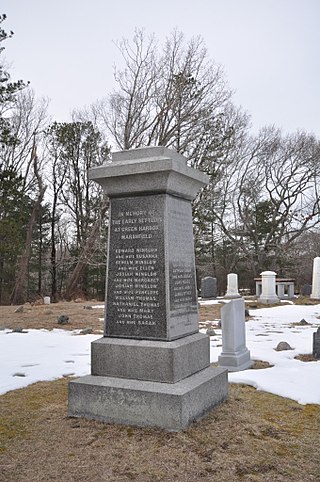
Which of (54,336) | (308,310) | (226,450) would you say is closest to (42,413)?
(226,450)

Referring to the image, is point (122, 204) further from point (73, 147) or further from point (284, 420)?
point (73, 147)

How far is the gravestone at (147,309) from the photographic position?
12.7ft

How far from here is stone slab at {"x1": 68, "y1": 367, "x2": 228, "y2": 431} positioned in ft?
11.9

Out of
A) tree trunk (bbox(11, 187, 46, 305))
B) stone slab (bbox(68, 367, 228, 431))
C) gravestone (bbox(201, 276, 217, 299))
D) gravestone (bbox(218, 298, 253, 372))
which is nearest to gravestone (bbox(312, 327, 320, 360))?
gravestone (bbox(218, 298, 253, 372))

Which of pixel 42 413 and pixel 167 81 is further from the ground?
pixel 167 81

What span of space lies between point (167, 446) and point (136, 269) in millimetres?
1589

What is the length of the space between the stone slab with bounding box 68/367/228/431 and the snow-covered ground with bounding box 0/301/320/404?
137 cm

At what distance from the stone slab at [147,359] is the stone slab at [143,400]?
0.07m

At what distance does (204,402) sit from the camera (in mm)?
4016

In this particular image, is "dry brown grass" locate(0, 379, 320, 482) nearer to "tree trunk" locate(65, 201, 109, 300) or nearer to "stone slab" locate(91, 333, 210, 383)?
"stone slab" locate(91, 333, 210, 383)

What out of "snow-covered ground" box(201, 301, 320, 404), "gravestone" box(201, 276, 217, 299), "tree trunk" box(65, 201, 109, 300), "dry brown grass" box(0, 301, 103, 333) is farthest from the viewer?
"tree trunk" box(65, 201, 109, 300)

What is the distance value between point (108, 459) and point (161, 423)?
656 mm

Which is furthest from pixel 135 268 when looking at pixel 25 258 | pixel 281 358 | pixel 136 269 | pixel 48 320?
pixel 25 258

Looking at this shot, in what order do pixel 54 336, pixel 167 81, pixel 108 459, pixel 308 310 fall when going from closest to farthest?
pixel 108 459 < pixel 54 336 < pixel 308 310 < pixel 167 81
